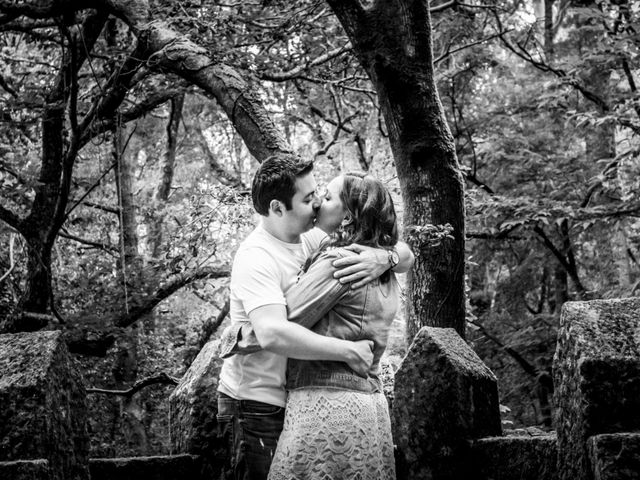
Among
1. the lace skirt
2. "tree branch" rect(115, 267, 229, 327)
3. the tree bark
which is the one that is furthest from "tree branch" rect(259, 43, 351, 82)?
the lace skirt

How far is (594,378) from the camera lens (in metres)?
2.18

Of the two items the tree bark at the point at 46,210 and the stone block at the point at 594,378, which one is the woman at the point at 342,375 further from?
the tree bark at the point at 46,210

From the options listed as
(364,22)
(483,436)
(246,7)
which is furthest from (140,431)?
(483,436)

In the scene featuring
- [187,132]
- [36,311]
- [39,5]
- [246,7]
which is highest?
[187,132]

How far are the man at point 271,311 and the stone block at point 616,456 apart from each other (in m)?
0.90

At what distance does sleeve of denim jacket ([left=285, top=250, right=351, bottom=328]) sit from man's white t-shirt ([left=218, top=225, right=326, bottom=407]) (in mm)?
52

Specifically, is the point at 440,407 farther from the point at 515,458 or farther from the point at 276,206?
the point at 276,206

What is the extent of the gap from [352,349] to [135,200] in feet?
39.4

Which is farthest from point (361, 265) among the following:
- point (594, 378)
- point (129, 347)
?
point (129, 347)

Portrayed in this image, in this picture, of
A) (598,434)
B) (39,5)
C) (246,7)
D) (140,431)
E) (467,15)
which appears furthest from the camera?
(140,431)

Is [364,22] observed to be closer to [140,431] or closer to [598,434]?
[598,434]

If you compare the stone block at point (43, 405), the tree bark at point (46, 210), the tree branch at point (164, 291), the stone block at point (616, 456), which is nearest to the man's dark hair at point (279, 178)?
the stone block at point (43, 405)

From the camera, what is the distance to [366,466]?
262cm

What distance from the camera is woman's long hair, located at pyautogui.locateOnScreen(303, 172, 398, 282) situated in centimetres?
287
